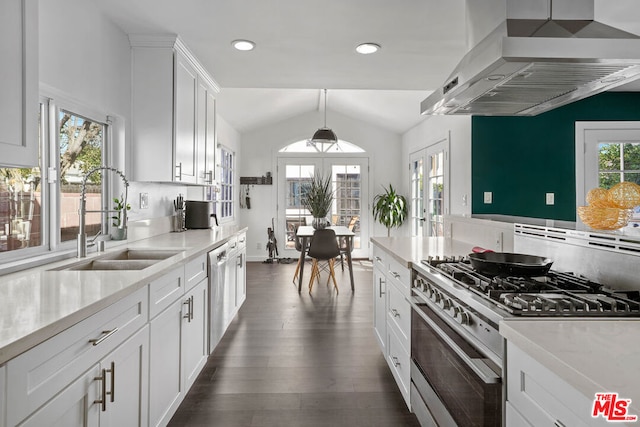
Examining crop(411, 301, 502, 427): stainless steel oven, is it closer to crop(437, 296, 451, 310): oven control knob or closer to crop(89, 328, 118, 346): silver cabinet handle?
crop(437, 296, 451, 310): oven control knob

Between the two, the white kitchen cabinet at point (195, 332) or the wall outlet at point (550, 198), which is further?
the wall outlet at point (550, 198)

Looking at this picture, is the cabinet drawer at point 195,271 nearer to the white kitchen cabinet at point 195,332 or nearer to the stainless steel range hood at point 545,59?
the white kitchen cabinet at point 195,332

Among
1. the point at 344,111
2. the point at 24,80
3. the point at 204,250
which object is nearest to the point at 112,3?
the point at 24,80

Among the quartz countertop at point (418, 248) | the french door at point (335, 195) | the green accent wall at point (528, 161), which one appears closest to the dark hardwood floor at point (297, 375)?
the quartz countertop at point (418, 248)

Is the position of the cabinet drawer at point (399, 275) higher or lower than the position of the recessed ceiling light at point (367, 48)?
lower

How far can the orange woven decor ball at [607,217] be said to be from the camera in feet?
5.32

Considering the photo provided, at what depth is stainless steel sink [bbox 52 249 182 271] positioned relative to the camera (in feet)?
6.69

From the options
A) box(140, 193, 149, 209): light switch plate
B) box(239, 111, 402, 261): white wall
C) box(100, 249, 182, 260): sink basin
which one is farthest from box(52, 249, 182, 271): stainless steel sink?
box(239, 111, 402, 261): white wall

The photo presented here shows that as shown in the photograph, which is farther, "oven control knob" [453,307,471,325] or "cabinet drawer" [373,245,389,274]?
"cabinet drawer" [373,245,389,274]

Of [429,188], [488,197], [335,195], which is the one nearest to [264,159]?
[335,195]

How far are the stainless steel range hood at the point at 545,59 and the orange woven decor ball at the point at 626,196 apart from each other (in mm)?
461

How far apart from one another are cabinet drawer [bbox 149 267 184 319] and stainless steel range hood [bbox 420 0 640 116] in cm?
166

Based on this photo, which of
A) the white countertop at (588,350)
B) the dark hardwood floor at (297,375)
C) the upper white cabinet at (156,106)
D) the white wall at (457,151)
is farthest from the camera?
the white wall at (457,151)

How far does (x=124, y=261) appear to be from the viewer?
212 centimetres
